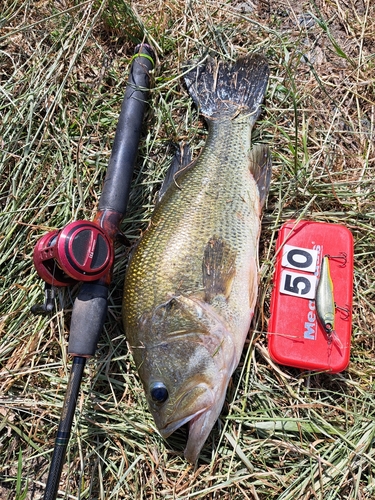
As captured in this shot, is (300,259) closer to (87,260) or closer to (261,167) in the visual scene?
(261,167)

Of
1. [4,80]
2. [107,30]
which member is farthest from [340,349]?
[4,80]

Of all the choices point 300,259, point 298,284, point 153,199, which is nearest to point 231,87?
point 153,199

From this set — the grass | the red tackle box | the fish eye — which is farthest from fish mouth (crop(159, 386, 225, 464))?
the red tackle box

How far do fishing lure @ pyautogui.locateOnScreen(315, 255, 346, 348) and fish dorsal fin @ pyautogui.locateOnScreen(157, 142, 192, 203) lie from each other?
1.22m

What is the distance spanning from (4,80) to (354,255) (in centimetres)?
314

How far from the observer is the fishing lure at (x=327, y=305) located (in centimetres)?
284

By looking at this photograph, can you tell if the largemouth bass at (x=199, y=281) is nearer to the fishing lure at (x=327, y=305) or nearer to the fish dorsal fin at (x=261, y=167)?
the fish dorsal fin at (x=261, y=167)

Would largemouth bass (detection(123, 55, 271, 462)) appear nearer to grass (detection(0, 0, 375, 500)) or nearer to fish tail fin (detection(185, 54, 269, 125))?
fish tail fin (detection(185, 54, 269, 125))

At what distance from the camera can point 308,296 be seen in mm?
2967

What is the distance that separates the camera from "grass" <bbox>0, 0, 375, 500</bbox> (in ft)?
9.60

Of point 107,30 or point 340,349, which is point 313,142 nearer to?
point 340,349

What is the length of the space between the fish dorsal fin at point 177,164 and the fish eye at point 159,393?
4.07 feet

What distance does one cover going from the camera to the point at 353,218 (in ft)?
10.7

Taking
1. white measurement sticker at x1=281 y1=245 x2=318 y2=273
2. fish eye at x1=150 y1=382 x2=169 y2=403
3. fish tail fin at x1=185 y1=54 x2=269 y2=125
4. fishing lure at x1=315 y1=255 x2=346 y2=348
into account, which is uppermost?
fish tail fin at x1=185 y1=54 x2=269 y2=125
